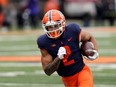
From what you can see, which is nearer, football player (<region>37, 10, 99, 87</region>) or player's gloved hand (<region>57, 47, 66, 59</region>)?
player's gloved hand (<region>57, 47, 66, 59</region>)

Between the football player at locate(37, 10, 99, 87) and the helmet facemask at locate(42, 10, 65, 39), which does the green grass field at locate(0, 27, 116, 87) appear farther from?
the helmet facemask at locate(42, 10, 65, 39)

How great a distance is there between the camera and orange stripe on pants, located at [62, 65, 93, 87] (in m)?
7.06

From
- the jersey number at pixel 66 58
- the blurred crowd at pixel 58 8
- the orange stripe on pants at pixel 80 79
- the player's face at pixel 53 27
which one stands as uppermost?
the player's face at pixel 53 27

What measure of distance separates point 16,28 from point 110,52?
1035cm

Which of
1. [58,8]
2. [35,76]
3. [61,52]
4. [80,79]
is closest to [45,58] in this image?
[61,52]

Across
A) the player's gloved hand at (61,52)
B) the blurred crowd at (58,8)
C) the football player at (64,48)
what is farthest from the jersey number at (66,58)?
the blurred crowd at (58,8)

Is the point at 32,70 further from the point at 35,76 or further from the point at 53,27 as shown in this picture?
the point at 53,27

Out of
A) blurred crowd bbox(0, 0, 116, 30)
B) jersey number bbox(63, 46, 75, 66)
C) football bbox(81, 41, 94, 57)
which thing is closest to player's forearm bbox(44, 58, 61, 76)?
jersey number bbox(63, 46, 75, 66)

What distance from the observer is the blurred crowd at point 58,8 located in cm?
2342

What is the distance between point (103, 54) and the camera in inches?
559

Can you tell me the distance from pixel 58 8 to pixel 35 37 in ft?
16.3

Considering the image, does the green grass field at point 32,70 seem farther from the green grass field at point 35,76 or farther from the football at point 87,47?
the football at point 87,47

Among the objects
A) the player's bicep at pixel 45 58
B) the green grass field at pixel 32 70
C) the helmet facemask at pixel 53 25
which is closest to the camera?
the helmet facemask at pixel 53 25

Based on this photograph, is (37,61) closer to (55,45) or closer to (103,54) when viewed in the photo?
(103,54)
